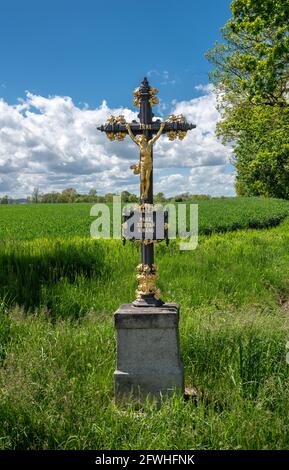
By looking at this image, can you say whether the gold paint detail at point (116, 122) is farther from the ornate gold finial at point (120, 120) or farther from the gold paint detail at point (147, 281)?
the gold paint detail at point (147, 281)

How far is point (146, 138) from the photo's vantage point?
199 inches

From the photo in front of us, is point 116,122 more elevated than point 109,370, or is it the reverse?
point 116,122

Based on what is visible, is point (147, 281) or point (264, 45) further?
point (264, 45)

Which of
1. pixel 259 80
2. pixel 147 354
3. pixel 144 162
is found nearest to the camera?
pixel 147 354

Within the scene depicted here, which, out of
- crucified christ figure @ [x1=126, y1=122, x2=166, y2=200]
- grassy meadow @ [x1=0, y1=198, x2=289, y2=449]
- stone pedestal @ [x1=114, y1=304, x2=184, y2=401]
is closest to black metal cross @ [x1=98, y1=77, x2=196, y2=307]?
crucified christ figure @ [x1=126, y1=122, x2=166, y2=200]

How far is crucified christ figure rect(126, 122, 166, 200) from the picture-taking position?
4.96 m

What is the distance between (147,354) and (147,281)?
31.1 inches

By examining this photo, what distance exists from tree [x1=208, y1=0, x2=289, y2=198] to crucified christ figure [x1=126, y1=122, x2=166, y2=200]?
1336cm

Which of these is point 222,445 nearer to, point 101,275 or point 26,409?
point 26,409

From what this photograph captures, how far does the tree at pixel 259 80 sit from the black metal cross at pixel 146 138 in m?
13.1

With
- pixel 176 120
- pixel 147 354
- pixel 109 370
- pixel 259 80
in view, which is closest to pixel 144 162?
pixel 176 120

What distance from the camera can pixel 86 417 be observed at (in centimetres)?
380

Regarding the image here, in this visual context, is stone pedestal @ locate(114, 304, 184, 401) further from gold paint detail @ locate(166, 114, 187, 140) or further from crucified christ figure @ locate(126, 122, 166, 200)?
gold paint detail @ locate(166, 114, 187, 140)

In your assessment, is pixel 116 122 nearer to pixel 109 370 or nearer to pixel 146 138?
pixel 146 138
